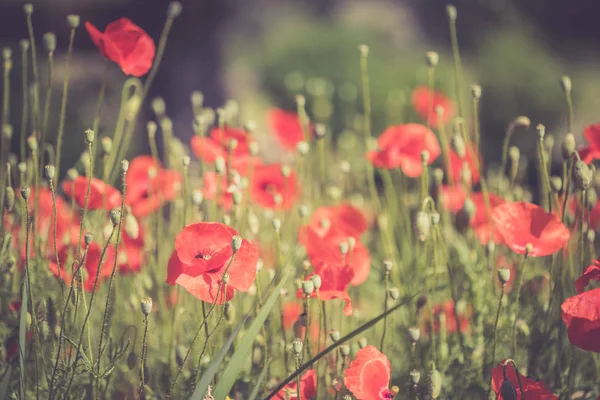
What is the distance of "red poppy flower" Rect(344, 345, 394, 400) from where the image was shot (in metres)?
0.93

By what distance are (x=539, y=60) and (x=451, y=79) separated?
61.5 inches

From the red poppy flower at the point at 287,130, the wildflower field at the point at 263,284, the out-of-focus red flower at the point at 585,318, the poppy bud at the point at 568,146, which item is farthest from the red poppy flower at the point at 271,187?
the out-of-focus red flower at the point at 585,318

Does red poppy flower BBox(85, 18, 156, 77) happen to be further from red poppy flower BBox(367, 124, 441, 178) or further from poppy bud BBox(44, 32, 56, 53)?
red poppy flower BBox(367, 124, 441, 178)

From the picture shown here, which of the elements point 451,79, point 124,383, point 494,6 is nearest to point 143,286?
point 124,383

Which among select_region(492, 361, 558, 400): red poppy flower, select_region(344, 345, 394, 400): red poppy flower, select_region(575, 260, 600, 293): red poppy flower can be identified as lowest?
select_region(492, 361, 558, 400): red poppy flower

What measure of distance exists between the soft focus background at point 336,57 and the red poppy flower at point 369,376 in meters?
0.76

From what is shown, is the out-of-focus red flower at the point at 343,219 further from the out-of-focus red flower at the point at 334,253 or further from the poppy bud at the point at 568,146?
the poppy bud at the point at 568,146

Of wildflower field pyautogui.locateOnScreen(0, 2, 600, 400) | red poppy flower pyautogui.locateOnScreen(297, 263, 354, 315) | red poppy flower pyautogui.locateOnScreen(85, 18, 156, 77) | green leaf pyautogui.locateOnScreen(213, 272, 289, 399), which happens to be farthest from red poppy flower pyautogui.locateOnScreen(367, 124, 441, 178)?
green leaf pyautogui.locateOnScreen(213, 272, 289, 399)

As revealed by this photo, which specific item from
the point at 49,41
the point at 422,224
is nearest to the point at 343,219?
the point at 422,224

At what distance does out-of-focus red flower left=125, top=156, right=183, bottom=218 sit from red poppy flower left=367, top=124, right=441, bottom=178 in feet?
1.48

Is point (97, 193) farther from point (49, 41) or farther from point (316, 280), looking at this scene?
point (316, 280)

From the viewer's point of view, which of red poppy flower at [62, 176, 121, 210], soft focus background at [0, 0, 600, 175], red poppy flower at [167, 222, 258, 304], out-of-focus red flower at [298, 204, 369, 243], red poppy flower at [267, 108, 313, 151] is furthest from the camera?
soft focus background at [0, 0, 600, 175]

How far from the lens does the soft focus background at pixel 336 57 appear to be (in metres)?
3.37

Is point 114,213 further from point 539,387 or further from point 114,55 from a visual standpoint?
point 539,387
